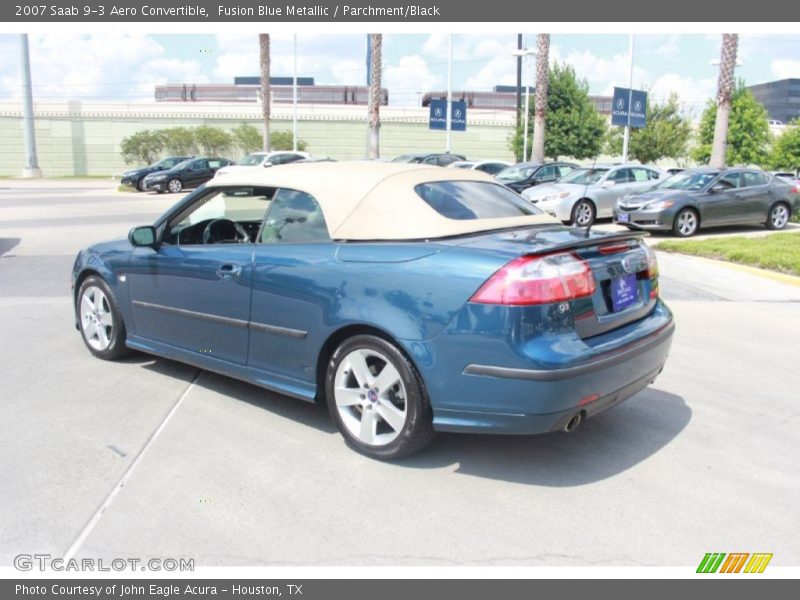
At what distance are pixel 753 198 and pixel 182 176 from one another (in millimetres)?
24611

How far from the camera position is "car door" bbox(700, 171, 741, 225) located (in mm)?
15665

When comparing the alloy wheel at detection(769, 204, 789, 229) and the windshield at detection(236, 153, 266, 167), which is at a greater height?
the windshield at detection(236, 153, 266, 167)

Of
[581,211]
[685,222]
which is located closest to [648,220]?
[685,222]

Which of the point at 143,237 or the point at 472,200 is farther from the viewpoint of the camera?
the point at 143,237

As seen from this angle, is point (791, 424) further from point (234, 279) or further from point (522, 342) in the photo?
point (234, 279)

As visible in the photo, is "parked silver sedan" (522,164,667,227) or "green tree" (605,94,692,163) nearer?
"parked silver sedan" (522,164,667,227)

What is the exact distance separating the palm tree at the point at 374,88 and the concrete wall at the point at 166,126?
24.4 metres

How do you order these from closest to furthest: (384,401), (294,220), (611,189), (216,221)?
1. (384,401)
2. (294,220)
3. (216,221)
4. (611,189)

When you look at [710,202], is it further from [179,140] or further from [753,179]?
[179,140]

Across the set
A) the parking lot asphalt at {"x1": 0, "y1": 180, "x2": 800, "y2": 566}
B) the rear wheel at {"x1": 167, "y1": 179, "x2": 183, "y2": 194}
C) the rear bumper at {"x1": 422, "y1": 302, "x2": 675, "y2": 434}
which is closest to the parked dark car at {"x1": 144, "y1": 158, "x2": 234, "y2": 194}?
the rear wheel at {"x1": 167, "y1": 179, "x2": 183, "y2": 194}

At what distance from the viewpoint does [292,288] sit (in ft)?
14.0

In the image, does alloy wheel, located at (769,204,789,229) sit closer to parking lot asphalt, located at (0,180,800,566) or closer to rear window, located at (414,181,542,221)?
parking lot asphalt, located at (0,180,800,566)

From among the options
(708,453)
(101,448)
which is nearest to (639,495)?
(708,453)

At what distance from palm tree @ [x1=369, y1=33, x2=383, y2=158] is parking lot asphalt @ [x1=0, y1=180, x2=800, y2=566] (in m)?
28.3
